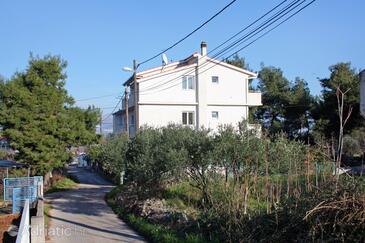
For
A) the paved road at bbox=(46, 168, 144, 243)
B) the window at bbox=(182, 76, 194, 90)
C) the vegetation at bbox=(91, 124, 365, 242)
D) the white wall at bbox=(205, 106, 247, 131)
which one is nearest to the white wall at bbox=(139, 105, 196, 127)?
the window at bbox=(182, 76, 194, 90)

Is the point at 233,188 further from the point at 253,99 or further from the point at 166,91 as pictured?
the point at 253,99

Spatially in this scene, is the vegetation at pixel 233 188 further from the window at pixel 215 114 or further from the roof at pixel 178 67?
the window at pixel 215 114

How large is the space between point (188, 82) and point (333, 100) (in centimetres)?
1514

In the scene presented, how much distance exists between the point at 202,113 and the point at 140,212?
27.0m

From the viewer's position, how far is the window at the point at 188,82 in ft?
144

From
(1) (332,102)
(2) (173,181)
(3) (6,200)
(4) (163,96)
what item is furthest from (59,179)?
(1) (332,102)

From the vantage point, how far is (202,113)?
143ft

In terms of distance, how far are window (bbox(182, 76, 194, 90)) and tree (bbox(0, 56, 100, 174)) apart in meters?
11.3

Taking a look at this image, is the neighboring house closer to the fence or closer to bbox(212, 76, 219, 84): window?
bbox(212, 76, 219, 84): window

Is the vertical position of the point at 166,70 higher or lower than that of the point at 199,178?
higher

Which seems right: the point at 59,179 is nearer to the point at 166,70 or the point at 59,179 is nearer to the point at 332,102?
the point at 166,70

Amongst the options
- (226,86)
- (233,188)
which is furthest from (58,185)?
(233,188)

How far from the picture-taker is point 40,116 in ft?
109

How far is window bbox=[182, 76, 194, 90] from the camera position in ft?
144
